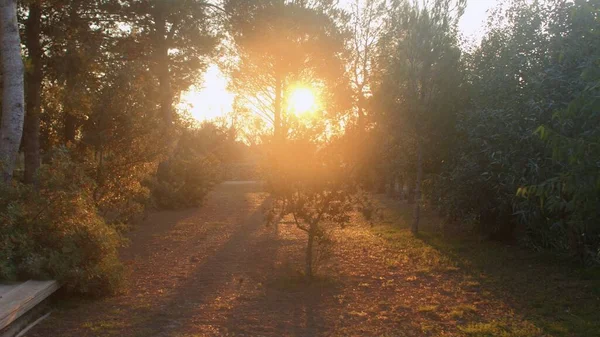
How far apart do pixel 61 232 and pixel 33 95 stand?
5.72 metres

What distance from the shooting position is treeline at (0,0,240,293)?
753 centimetres

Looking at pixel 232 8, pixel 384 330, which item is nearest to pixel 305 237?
pixel 232 8

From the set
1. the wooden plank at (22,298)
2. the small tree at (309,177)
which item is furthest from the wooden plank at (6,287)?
the small tree at (309,177)

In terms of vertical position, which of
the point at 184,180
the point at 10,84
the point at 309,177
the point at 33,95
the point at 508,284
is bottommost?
the point at 508,284

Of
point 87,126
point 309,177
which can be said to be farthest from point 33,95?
point 309,177

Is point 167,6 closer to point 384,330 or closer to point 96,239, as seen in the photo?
point 96,239

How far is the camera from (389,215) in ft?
69.6

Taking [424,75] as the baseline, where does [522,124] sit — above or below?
below

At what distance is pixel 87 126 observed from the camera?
36.4 feet

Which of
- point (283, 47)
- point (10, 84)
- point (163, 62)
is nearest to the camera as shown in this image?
point (10, 84)

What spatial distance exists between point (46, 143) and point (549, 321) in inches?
435

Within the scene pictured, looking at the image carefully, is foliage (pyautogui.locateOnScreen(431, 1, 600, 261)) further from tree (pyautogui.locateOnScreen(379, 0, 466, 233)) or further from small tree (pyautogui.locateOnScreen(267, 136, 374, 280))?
small tree (pyautogui.locateOnScreen(267, 136, 374, 280))

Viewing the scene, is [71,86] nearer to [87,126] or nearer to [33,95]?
[33,95]

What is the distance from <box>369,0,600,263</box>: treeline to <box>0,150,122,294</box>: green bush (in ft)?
15.2
